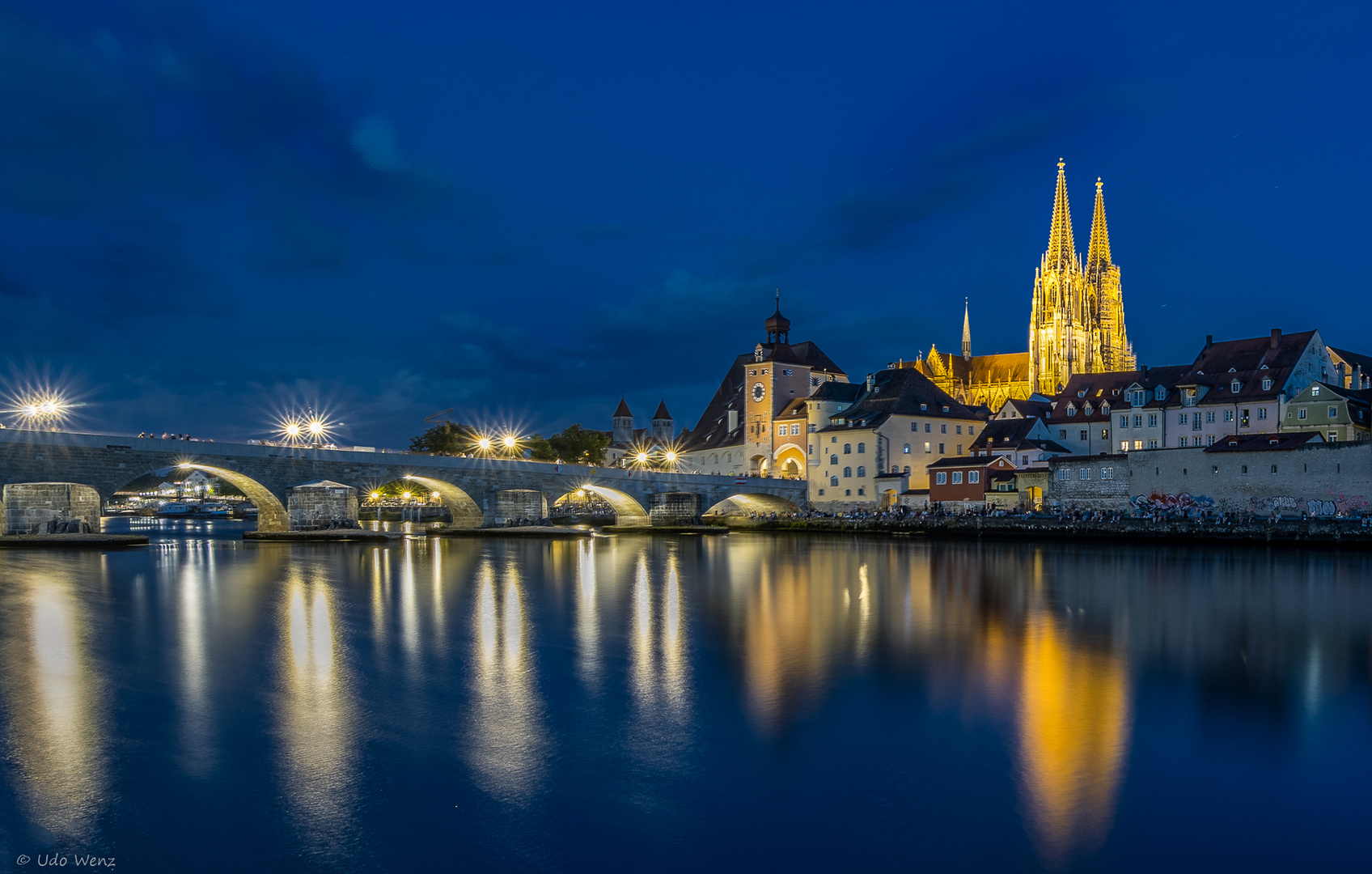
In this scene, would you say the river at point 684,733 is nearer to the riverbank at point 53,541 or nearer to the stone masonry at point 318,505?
A: the riverbank at point 53,541

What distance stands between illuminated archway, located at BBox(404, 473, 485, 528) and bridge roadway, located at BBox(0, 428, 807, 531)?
6 cm

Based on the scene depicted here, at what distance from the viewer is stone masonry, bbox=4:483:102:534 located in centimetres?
3778

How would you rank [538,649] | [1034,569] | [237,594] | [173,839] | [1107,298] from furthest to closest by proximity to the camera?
[1107,298], [1034,569], [237,594], [538,649], [173,839]

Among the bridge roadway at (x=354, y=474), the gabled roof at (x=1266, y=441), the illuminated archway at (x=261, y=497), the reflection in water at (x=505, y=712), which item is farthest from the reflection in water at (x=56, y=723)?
the gabled roof at (x=1266, y=441)

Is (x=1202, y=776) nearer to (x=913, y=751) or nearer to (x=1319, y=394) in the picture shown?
(x=913, y=751)

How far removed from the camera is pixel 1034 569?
32656 mm

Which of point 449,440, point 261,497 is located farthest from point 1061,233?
point 261,497

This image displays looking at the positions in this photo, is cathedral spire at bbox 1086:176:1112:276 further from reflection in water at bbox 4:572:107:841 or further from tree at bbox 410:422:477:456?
reflection in water at bbox 4:572:107:841

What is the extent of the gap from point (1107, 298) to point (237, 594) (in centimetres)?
10051

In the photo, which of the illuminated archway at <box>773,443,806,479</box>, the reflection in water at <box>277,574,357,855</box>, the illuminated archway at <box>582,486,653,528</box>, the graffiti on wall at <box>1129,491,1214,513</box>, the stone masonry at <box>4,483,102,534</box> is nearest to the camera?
the reflection in water at <box>277,574,357,855</box>

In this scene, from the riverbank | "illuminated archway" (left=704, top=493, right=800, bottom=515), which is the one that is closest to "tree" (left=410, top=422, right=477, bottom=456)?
"illuminated archway" (left=704, top=493, right=800, bottom=515)

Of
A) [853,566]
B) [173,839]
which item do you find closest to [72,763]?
[173,839]

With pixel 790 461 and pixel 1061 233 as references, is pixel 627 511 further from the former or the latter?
pixel 1061 233

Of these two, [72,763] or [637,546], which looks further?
[637,546]
